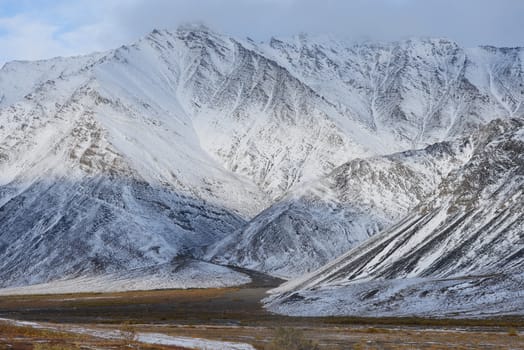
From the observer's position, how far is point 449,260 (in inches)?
4894

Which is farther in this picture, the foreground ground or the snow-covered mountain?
the snow-covered mountain

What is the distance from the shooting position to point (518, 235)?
121m

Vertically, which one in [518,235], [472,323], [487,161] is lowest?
[472,323]

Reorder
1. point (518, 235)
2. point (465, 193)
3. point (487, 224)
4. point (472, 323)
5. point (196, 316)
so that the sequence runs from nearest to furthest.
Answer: point (472, 323), point (196, 316), point (518, 235), point (487, 224), point (465, 193)

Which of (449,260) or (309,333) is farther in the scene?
(449,260)

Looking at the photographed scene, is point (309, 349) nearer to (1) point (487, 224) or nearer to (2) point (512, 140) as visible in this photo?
(1) point (487, 224)

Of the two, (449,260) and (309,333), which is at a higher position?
(449,260)

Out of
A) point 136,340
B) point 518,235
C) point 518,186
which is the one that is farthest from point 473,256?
point 136,340

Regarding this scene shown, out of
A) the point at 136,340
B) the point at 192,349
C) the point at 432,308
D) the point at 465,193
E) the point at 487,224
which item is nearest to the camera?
the point at 192,349

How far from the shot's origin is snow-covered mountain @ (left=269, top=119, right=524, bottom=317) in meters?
100

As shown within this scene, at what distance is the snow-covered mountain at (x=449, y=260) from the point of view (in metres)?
100

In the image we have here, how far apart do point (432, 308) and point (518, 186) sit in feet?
160

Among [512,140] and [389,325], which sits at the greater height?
[512,140]

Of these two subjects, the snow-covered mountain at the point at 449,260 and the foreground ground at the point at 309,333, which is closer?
the foreground ground at the point at 309,333
